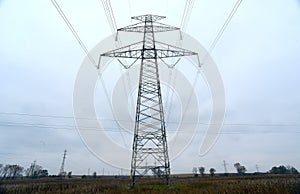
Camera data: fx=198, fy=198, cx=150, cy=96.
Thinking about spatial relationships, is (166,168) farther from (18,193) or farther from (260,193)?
(18,193)

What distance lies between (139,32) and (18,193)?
67.9ft

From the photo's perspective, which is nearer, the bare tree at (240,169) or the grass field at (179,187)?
the grass field at (179,187)

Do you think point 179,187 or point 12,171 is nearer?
point 179,187

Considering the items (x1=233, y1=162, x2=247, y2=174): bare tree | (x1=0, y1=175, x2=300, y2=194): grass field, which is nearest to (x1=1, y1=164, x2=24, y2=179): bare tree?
(x1=0, y1=175, x2=300, y2=194): grass field

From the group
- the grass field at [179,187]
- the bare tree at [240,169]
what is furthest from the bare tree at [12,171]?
the bare tree at [240,169]

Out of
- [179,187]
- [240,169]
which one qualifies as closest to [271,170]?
[240,169]

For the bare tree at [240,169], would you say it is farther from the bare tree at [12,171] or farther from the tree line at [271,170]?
the bare tree at [12,171]

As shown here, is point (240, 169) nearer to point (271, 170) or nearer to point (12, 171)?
point (271, 170)

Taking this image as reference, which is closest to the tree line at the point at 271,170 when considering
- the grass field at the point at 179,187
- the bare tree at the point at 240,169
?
the bare tree at the point at 240,169

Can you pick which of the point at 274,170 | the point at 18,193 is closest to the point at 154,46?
the point at 18,193

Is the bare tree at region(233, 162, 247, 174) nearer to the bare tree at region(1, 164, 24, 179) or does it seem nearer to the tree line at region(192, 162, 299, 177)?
the tree line at region(192, 162, 299, 177)

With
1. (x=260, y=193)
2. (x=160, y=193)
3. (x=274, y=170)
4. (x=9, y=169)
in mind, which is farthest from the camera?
(x=274, y=170)

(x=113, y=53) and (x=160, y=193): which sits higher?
(x=113, y=53)

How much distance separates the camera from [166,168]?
14.8 meters
